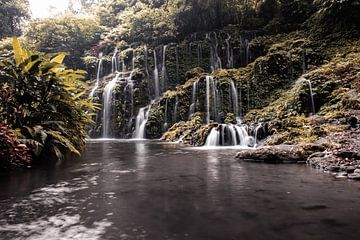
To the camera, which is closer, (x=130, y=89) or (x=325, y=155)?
(x=325, y=155)

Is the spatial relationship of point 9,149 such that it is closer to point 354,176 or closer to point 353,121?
point 354,176

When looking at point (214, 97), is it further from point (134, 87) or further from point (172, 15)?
point (172, 15)

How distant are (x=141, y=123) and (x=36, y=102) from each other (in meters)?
15.5

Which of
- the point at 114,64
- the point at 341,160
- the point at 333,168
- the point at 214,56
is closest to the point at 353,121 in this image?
the point at 341,160

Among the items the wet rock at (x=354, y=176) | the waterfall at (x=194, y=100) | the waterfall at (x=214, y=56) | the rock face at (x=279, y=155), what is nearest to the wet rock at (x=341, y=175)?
the wet rock at (x=354, y=176)

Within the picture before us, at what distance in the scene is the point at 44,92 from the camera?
8.02m

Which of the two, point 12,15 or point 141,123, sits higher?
point 12,15

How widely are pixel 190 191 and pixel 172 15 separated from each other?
2986cm

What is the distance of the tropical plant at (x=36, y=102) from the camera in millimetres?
7297

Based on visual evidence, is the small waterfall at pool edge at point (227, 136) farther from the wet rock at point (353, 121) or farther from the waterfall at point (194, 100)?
the waterfall at point (194, 100)

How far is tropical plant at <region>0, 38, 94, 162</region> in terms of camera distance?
7297 millimetres

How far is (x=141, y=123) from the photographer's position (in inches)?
923

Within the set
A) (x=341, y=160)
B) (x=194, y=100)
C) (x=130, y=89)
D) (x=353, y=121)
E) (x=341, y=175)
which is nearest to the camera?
(x=341, y=175)

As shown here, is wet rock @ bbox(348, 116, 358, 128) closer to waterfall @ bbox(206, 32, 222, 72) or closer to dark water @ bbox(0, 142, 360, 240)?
dark water @ bbox(0, 142, 360, 240)
